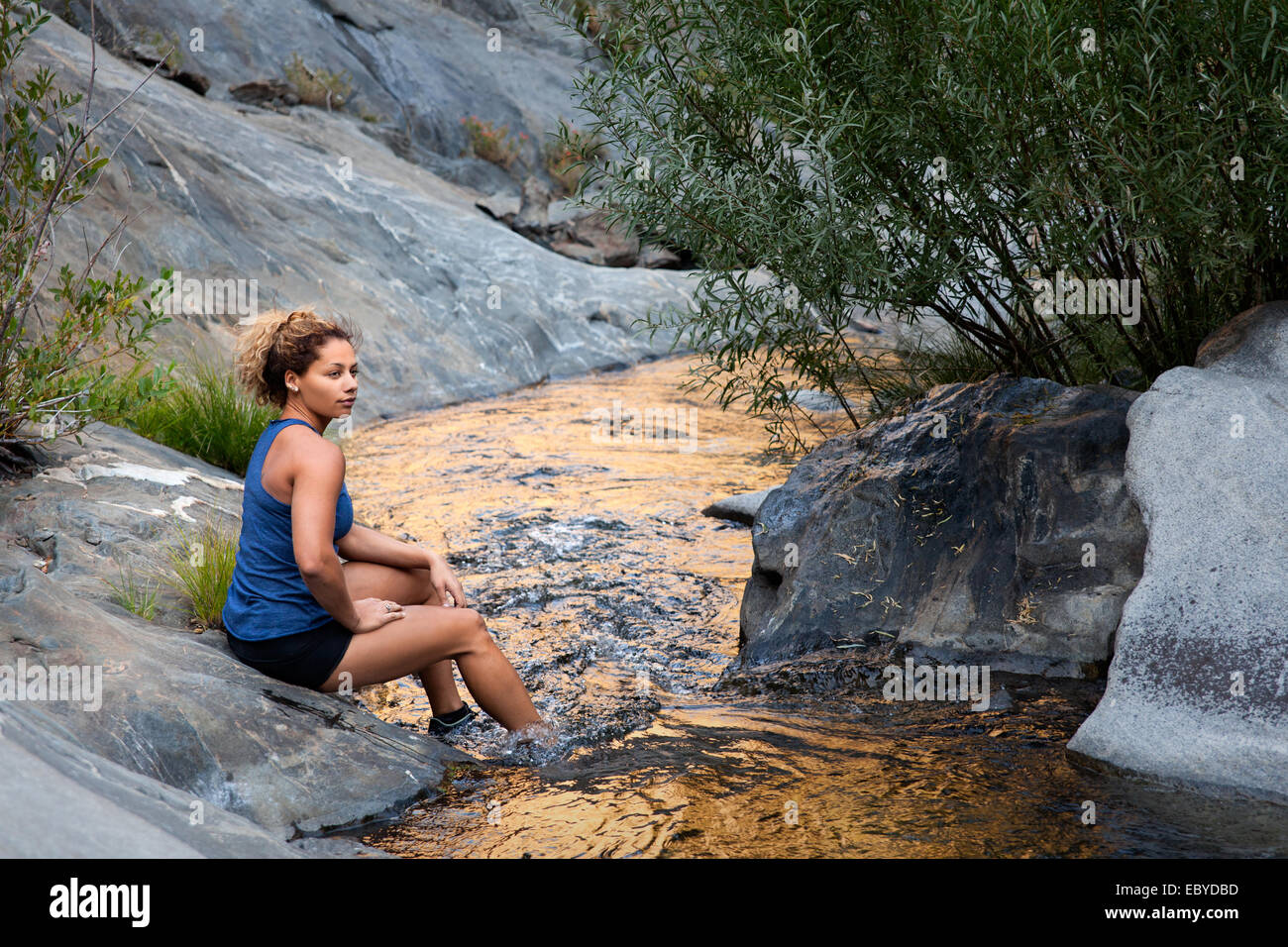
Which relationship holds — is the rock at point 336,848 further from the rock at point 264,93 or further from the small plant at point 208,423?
the rock at point 264,93

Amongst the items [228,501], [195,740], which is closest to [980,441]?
[195,740]

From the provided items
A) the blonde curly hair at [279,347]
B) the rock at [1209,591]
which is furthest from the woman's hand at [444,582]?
the rock at [1209,591]

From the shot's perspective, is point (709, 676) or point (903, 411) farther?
point (903, 411)

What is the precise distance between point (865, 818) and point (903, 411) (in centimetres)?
281

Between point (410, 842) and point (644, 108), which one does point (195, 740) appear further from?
point (644, 108)

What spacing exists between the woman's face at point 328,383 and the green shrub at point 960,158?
1764 mm

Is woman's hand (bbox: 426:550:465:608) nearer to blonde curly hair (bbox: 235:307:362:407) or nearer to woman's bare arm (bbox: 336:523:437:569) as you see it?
woman's bare arm (bbox: 336:523:437:569)

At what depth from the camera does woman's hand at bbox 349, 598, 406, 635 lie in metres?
4.02

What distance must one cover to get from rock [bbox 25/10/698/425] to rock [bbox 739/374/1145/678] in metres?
6.64

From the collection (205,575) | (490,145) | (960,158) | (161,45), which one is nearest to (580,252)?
(490,145)

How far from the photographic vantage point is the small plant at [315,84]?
1855 cm

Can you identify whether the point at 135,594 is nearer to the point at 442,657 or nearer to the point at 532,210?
the point at 442,657
